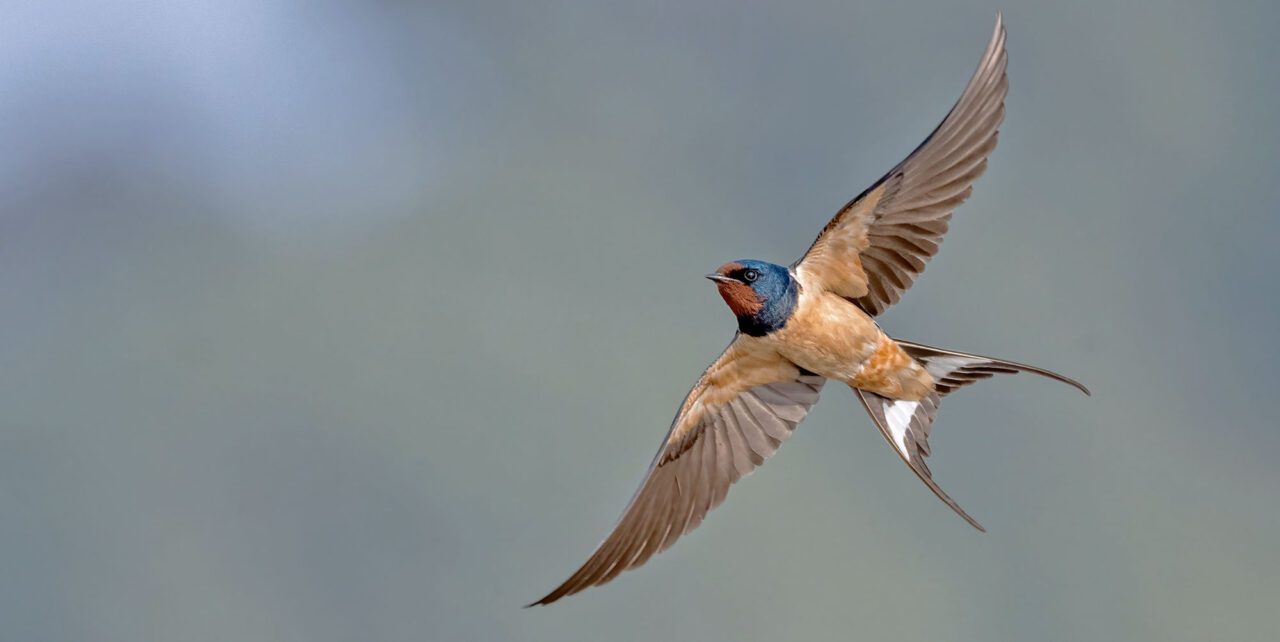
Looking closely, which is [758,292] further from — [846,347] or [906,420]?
[906,420]

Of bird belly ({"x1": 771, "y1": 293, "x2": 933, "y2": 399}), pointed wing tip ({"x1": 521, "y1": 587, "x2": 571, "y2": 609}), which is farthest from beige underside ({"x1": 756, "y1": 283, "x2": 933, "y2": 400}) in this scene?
pointed wing tip ({"x1": 521, "y1": 587, "x2": 571, "y2": 609})

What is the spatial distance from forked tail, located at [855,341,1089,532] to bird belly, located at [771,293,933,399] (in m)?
0.02

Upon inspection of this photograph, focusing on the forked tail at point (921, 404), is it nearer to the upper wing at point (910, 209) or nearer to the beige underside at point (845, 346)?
the beige underside at point (845, 346)

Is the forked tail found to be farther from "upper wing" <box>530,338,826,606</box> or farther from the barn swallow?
"upper wing" <box>530,338,826,606</box>

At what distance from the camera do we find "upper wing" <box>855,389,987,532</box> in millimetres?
2062

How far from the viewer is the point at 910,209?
204 cm

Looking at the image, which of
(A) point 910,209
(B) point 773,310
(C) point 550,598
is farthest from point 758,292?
(C) point 550,598

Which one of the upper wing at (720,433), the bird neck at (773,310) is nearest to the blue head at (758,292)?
the bird neck at (773,310)

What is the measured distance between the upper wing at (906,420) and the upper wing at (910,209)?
0.16m

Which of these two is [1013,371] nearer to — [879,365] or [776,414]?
[879,365]

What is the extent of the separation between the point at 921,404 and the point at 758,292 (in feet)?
1.19

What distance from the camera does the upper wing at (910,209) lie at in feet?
6.34

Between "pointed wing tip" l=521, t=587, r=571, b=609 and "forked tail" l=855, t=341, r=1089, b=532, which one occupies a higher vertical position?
"forked tail" l=855, t=341, r=1089, b=532

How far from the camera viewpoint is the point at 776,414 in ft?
7.27
